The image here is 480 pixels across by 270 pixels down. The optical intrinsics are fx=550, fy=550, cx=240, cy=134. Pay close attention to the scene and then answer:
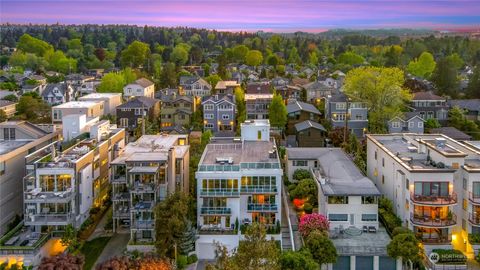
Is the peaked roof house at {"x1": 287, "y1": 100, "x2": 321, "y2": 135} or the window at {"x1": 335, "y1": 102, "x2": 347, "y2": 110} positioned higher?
the window at {"x1": 335, "y1": 102, "x2": 347, "y2": 110}

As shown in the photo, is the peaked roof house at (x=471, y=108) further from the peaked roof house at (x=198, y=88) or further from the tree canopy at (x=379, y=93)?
the peaked roof house at (x=198, y=88)

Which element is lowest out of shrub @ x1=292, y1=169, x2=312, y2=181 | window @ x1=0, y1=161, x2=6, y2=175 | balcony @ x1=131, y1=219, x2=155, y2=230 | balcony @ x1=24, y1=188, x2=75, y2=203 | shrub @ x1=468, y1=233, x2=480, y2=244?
shrub @ x1=468, y1=233, x2=480, y2=244

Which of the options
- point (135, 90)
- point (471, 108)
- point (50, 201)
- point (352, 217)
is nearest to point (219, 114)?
point (135, 90)

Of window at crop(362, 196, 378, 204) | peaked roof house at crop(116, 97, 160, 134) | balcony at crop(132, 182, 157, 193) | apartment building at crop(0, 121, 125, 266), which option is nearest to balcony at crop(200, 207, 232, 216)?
balcony at crop(132, 182, 157, 193)

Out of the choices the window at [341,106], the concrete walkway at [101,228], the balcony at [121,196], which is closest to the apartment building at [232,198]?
the balcony at [121,196]

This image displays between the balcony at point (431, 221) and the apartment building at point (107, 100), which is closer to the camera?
the balcony at point (431, 221)

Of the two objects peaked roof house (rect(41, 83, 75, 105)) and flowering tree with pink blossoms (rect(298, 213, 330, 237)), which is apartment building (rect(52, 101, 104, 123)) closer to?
peaked roof house (rect(41, 83, 75, 105))
